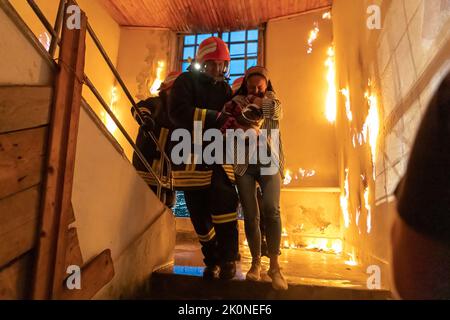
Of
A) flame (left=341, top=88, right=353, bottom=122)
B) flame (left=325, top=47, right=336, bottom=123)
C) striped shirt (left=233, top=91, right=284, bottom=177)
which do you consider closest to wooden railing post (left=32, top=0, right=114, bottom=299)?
striped shirt (left=233, top=91, right=284, bottom=177)

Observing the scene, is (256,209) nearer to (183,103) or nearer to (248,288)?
(248,288)

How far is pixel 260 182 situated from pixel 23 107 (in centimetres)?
132

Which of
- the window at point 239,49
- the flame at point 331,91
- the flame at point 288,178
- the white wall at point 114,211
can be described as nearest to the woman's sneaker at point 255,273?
the white wall at point 114,211

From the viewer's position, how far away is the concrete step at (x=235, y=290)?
184 centimetres

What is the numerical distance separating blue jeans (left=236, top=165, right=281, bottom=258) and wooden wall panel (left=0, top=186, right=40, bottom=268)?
115 cm

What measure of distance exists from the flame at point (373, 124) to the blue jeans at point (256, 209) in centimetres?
80

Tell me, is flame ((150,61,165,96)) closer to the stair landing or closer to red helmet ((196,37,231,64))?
red helmet ((196,37,231,64))

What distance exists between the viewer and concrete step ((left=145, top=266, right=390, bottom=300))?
6.04 feet

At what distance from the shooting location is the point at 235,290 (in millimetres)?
1907

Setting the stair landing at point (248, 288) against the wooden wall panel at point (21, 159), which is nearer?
the wooden wall panel at point (21, 159)

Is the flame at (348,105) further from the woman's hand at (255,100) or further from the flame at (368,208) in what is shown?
the woman's hand at (255,100)

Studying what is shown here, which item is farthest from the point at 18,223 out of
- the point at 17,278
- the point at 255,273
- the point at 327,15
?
the point at 327,15

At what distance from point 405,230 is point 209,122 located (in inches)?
64.0
